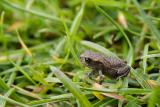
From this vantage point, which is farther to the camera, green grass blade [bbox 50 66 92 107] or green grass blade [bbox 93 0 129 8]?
green grass blade [bbox 93 0 129 8]

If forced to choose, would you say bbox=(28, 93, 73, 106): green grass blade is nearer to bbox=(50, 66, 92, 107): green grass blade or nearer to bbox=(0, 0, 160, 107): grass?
bbox=(0, 0, 160, 107): grass

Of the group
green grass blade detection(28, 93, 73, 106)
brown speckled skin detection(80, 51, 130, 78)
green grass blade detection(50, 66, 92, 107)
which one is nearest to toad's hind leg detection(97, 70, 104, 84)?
brown speckled skin detection(80, 51, 130, 78)

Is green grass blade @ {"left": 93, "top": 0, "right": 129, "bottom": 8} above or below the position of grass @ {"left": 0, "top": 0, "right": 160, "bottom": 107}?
above

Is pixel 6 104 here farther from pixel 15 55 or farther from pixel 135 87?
pixel 135 87

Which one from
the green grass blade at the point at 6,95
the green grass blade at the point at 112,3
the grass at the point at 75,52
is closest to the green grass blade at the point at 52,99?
the grass at the point at 75,52

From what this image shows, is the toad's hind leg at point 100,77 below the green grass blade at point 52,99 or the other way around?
the other way around

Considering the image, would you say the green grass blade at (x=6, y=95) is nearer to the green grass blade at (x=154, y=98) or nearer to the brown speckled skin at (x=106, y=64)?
the brown speckled skin at (x=106, y=64)
